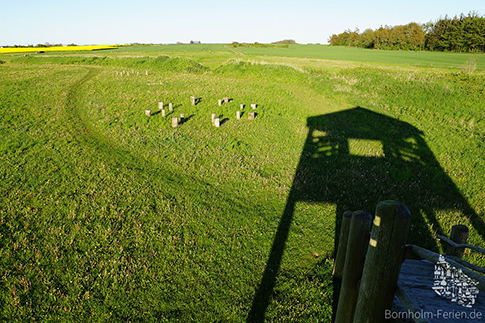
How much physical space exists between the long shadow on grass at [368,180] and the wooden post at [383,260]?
284cm

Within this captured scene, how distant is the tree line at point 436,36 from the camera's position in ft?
245

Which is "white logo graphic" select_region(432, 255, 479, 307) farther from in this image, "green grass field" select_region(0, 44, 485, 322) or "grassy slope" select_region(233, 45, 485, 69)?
"grassy slope" select_region(233, 45, 485, 69)

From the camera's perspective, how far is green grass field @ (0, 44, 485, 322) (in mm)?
5328

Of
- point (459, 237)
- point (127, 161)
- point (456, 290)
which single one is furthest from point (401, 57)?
point (456, 290)

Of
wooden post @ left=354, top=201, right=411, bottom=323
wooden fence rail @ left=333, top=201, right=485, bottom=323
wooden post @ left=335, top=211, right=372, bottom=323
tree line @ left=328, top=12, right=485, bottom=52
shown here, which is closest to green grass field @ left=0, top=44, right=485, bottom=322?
wooden post @ left=335, top=211, right=372, bottom=323

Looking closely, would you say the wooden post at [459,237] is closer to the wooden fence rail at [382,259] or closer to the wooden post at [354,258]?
the wooden fence rail at [382,259]

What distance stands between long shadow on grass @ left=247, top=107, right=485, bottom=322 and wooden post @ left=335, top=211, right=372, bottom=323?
219cm

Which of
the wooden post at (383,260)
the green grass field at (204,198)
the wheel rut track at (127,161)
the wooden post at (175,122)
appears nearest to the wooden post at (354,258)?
the wooden post at (383,260)

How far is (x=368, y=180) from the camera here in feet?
33.2

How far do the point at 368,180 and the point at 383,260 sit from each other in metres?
8.36

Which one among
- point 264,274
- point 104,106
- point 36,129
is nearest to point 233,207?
point 264,274

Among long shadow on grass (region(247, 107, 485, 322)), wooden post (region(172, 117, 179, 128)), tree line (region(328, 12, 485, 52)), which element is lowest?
long shadow on grass (region(247, 107, 485, 322))

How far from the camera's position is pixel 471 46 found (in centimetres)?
7681

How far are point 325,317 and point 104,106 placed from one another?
65.8 ft
